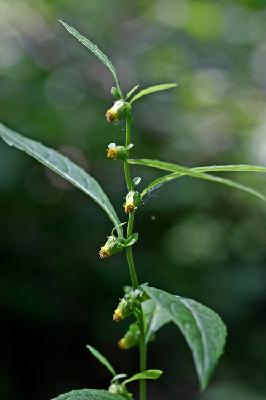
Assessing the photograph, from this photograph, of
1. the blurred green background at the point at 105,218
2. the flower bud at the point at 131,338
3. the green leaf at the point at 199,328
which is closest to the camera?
the green leaf at the point at 199,328

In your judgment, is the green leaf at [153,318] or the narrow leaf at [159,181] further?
the green leaf at [153,318]

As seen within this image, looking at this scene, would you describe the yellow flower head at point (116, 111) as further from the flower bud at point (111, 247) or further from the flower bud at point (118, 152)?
the flower bud at point (111, 247)

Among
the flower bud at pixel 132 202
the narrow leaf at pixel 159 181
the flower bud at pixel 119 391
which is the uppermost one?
the narrow leaf at pixel 159 181

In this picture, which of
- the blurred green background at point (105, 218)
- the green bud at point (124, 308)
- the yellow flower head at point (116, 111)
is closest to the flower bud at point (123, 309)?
the green bud at point (124, 308)

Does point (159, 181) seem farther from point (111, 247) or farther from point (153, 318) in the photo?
point (153, 318)

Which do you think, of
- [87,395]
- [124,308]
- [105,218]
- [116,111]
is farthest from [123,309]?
[105,218]

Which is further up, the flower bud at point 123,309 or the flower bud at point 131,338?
the flower bud at point 123,309

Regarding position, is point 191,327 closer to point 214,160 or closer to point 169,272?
point 169,272

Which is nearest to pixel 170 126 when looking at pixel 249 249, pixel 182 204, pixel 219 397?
pixel 182 204

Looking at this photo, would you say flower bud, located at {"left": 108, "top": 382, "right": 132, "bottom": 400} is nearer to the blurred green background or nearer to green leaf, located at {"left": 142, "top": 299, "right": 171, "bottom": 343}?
green leaf, located at {"left": 142, "top": 299, "right": 171, "bottom": 343}
